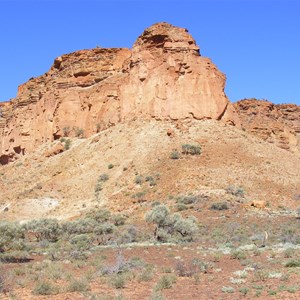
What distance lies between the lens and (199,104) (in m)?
48.8

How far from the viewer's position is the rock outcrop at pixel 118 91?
162 ft

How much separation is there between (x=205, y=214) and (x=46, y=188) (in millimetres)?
17758

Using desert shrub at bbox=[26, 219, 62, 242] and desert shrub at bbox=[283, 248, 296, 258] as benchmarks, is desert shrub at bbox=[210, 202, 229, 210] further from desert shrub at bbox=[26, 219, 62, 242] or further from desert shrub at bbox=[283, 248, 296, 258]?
desert shrub at bbox=[283, 248, 296, 258]

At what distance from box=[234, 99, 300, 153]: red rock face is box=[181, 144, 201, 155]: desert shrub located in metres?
19.3

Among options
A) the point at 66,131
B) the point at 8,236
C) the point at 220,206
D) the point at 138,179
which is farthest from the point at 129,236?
the point at 66,131

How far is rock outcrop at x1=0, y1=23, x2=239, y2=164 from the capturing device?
49250 mm

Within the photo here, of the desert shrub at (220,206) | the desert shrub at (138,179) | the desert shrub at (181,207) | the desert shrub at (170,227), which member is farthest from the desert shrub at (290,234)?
the desert shrub at (138,179)

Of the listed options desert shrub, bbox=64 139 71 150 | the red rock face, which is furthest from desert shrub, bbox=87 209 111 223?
the red rock face

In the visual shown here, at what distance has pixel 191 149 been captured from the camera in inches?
1721

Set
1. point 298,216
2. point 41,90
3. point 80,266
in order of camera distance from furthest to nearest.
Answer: point 41,90
point 298,216
point 80,266

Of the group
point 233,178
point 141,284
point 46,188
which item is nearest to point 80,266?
point 141,284

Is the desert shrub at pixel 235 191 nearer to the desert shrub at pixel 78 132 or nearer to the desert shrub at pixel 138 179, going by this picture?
the desert shrub at pixel 138 179

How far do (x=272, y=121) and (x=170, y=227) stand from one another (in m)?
48.7

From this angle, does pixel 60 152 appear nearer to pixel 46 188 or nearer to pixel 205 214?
pixel 46 188
